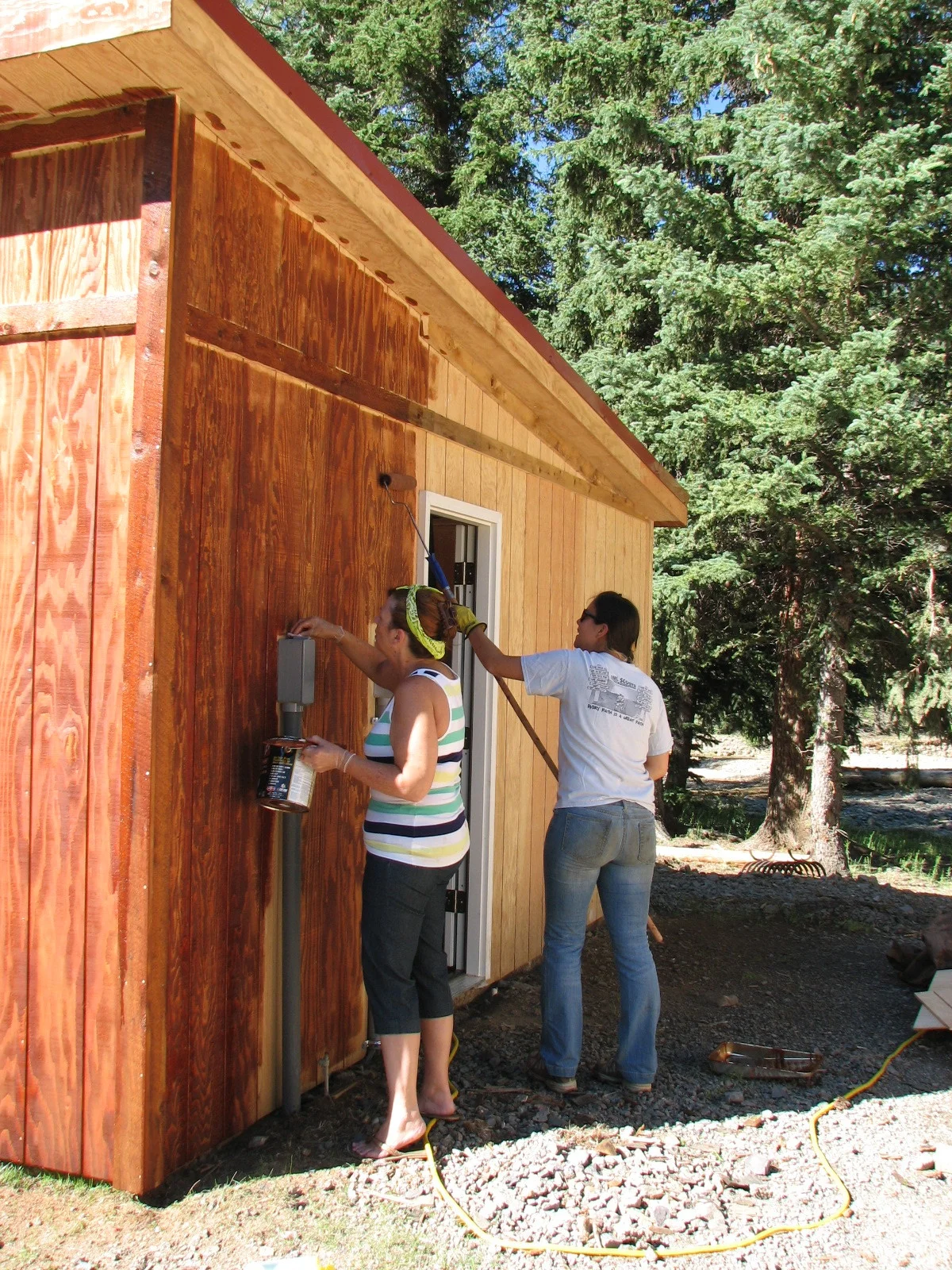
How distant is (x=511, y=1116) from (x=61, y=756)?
6.59 feet

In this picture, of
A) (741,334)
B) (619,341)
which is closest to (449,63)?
(619,341)

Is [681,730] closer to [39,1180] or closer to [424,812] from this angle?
[424,812]

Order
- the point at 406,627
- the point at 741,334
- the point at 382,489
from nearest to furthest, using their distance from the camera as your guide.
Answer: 1. the point at 406,627
2. the point at 382,489
3. the point at 741,334

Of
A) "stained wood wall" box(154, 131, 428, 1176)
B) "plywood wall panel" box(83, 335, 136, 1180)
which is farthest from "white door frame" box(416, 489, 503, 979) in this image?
"plywood wall panel" box(83, 335, 136, 1180)

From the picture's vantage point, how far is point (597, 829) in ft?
12.8

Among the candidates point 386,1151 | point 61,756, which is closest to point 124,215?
point 61,756

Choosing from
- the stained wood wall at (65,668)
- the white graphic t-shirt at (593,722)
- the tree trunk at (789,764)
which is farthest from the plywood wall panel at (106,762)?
the tree trunk at (789,764)

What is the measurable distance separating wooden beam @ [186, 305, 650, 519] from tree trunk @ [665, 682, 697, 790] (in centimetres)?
790

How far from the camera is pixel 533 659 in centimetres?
400

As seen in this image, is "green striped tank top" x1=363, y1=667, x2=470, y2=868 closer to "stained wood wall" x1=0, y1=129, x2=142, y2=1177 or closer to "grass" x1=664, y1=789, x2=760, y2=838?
"stained wood wall" x1=0, y1=129, x2=142, y2=1177

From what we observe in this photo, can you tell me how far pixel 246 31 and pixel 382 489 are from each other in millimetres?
1763

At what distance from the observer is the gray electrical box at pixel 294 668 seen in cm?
337

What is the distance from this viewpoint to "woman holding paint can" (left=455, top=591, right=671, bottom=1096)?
12.9 feet

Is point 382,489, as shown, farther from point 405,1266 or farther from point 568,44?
point 568,44
